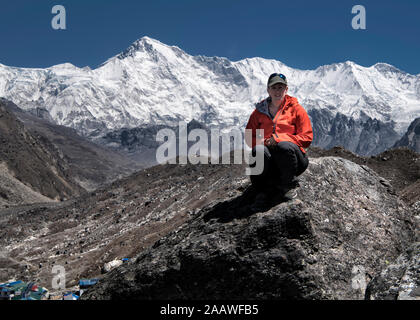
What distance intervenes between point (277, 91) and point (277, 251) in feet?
9.16

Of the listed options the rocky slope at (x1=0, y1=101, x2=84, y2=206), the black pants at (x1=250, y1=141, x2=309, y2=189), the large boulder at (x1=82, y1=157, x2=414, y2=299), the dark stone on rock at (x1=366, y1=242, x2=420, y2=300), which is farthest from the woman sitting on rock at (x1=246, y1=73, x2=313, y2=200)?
the rocky slope at (x1=0, y1=101, x2=84, y2=206)

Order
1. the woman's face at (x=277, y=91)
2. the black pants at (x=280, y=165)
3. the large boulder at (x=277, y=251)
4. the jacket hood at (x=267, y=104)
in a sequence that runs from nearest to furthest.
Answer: the large boulder at (x=277, y=251) < the black pants at (x=280, y=165) < the woman's face at (x=277, y=91) < the jacket hood at (x=267, y=104)

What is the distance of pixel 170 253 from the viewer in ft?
26.3

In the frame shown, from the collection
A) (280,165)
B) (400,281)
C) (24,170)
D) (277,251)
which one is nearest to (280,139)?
(280,165)

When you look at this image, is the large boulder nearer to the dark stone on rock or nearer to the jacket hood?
the dark stone on rock

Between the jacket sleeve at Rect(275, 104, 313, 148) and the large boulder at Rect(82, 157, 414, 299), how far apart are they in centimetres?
82

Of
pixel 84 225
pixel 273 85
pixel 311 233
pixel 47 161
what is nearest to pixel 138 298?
pixel 311 233

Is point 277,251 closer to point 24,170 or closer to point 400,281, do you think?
point 400,281

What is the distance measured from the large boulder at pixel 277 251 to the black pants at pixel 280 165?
330 mm

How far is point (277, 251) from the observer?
23.5ft

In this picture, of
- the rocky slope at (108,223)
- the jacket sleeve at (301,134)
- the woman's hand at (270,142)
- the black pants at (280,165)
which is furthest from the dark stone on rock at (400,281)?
the rocky slope at (108,223)

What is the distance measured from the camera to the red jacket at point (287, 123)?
25.5 ft

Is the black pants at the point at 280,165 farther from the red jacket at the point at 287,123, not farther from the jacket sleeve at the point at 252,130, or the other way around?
the jacket sleeve at the point at 252,130
